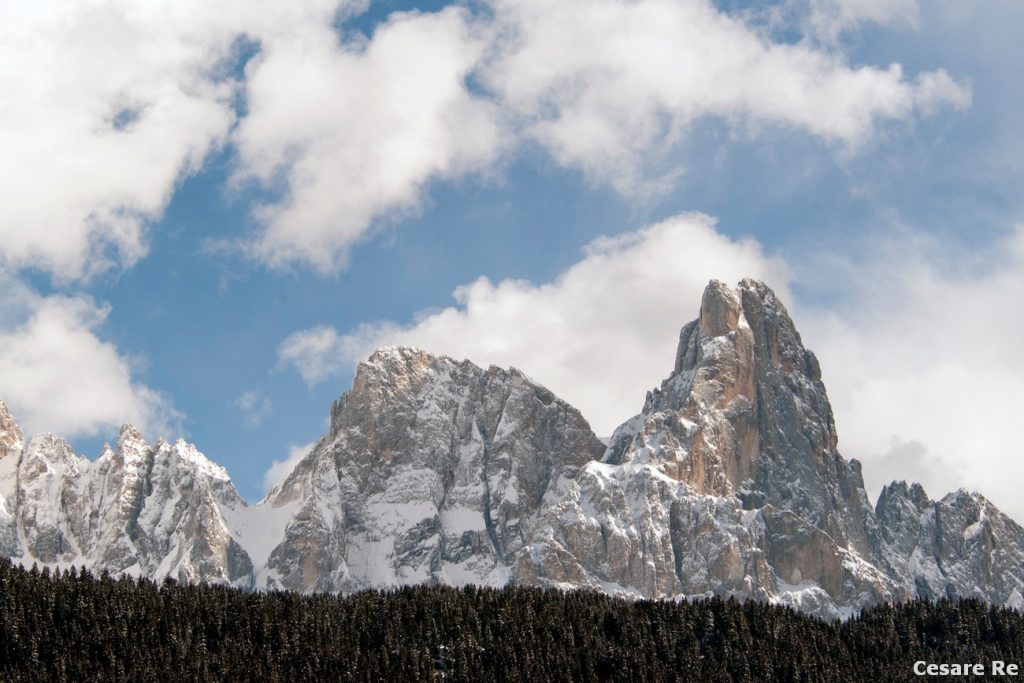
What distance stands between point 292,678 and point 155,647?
1647cm

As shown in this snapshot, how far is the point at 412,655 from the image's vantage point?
18588 centimetres

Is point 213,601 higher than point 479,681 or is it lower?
higher

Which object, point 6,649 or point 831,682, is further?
point 831,682

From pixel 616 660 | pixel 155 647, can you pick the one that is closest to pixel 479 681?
pixel 616 660

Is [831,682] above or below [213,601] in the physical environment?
below

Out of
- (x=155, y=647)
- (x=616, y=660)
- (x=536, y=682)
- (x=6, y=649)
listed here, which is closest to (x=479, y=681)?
(x=536, y=682)

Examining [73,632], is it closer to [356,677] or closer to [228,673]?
[228,673]

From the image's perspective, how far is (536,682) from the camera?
602 feet

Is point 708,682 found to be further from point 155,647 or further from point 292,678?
point 155,647

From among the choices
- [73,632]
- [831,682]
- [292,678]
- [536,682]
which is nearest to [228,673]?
[292,678]

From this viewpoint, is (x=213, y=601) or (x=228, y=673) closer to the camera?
(x=228, y=673)

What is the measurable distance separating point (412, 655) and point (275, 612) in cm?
2134

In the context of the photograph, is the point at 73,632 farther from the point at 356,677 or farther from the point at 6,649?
the point at 356,677

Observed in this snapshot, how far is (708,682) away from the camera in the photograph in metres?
189
